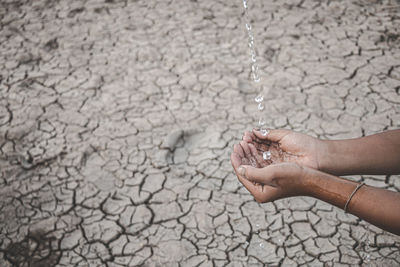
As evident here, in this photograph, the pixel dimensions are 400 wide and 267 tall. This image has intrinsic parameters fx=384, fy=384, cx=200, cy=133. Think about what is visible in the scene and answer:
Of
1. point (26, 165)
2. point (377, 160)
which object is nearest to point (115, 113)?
point (26, 165)

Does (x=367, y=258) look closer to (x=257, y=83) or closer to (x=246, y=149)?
(x=246, y=149)

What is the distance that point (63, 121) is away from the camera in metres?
2.65

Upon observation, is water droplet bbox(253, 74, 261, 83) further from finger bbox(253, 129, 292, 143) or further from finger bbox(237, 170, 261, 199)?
finger bbox(237, 170, 261, 199)

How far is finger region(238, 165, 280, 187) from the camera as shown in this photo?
1.42 m

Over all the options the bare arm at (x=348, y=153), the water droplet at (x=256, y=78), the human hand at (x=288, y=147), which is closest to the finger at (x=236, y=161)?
the human hand at (x=288, y=147)

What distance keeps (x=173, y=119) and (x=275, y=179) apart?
1.29 meters

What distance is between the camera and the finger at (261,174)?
56.0 inches

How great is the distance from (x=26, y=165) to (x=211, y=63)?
5.10 feet

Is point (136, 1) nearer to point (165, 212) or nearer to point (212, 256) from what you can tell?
point (165, 212)

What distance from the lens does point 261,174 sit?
1.46 metres

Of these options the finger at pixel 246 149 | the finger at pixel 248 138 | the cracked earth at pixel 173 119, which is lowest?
the cracked earth at pixel 173 119

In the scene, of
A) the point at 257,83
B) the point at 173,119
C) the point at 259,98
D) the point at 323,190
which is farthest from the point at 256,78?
the point at 323,190

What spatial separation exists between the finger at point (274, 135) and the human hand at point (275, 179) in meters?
0.20

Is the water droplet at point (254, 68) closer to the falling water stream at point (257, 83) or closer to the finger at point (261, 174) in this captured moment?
the falling water stream at point (257, 83)
